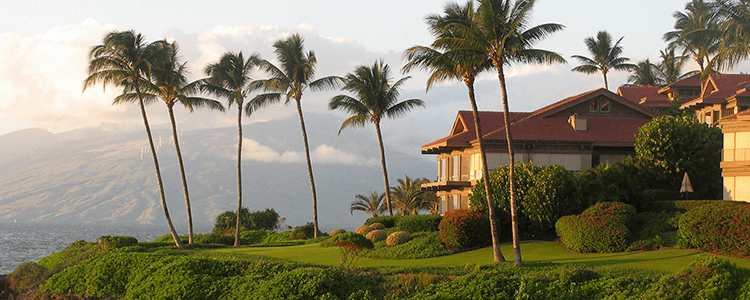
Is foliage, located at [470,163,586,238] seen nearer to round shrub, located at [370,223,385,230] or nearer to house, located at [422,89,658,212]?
house, located at [422,89,658,212]

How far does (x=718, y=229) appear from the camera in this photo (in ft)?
76.9

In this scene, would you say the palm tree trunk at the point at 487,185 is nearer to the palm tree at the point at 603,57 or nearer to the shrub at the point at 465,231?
the shrub at the point at 465,231

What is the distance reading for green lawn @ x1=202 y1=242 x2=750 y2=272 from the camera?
22405 mm

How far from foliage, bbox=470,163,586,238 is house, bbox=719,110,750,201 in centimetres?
664

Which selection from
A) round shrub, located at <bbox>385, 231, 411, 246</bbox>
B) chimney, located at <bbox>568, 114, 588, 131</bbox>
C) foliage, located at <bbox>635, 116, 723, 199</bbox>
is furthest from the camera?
chimney, located at <bbox>568, 114, 588, 131</bbox>

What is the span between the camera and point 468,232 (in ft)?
96.9

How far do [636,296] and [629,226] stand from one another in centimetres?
1255

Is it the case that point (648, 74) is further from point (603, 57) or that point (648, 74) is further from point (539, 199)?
point (539, 199)

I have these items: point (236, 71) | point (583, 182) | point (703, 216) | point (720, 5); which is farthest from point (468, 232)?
point (236, 71)

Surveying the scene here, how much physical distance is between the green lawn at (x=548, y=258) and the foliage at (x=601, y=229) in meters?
0.50

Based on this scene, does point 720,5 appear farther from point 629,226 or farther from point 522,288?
point 522,288

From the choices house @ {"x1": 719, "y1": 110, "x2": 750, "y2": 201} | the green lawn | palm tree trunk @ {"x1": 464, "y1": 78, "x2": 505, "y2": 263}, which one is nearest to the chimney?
house @ {"x1": 719, "y1": 110, "x2": 750, "y2": 201}

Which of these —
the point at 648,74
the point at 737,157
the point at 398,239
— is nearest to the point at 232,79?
the point at 398,239

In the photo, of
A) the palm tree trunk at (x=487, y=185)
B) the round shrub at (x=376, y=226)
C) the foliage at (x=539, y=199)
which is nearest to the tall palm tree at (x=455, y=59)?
the palm tree trunk at (x=487, y=185)
